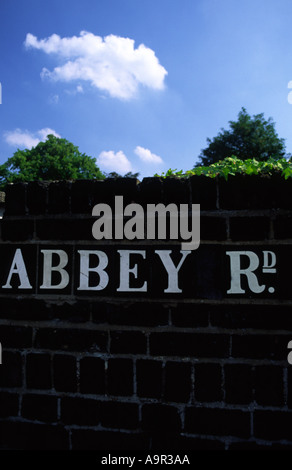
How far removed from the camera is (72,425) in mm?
1690

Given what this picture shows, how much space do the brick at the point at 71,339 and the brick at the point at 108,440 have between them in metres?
0.42

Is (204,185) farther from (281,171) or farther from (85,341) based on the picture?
(85,341)

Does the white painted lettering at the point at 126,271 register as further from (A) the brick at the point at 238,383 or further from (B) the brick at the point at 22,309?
(A) the brick at the point at 238,383

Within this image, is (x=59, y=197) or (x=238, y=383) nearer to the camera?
(x=238, y=383)

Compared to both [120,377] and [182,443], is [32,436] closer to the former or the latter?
[120,377]

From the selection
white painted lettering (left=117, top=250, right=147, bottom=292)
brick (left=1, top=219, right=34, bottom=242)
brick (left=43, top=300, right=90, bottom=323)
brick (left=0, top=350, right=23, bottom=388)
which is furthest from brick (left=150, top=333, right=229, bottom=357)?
brick (left=1, top=219, right=34, bottom=242)

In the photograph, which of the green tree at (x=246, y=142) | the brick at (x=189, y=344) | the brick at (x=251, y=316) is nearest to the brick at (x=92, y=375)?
the brick at (x=189, y=344)

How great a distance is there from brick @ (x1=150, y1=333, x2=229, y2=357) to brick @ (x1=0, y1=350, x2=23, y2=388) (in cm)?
72

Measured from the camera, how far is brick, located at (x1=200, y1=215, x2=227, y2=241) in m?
1.64

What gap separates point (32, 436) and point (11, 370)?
0.35 m

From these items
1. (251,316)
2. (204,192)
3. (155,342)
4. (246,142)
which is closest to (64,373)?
(155,342)

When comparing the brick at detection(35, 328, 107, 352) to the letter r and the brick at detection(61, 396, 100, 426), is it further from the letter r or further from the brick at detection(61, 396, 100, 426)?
the letter r

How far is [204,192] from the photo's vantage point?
65.5 inches
